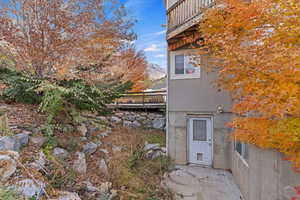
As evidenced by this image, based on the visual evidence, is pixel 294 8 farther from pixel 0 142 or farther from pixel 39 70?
pixel 39 70

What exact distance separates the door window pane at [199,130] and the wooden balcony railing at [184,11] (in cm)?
376

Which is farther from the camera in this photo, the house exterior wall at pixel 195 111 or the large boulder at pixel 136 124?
the large boulder at pixel 136 124

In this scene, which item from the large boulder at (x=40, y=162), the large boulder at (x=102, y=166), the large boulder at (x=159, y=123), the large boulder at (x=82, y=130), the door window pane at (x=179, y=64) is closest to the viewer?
the large boulder at (x=40, y=162)

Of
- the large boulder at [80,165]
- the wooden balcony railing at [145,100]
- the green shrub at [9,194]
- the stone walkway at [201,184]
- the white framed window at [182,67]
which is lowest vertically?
the stone walkway at [201,184]

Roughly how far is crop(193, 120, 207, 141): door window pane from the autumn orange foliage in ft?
9.26

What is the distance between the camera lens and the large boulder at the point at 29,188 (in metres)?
2.44

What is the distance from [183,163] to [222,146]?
1.67 m

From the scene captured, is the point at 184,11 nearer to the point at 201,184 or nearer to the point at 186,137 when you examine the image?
the point at 186,137

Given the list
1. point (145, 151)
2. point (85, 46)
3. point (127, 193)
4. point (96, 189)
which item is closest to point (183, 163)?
point (145, 151)

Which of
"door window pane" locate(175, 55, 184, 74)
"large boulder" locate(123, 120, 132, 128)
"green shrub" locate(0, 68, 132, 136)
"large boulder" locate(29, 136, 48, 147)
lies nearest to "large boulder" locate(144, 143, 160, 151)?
"large boulder" locate(123, 120, 132, 128)

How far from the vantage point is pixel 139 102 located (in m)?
9.98

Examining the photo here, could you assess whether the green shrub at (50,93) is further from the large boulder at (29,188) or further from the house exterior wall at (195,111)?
the house exterior wall at (195,111)

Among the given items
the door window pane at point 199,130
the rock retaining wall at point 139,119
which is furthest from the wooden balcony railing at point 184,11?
the rock retaining wall at point 139,119

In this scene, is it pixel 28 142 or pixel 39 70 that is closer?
pixel 28 142
